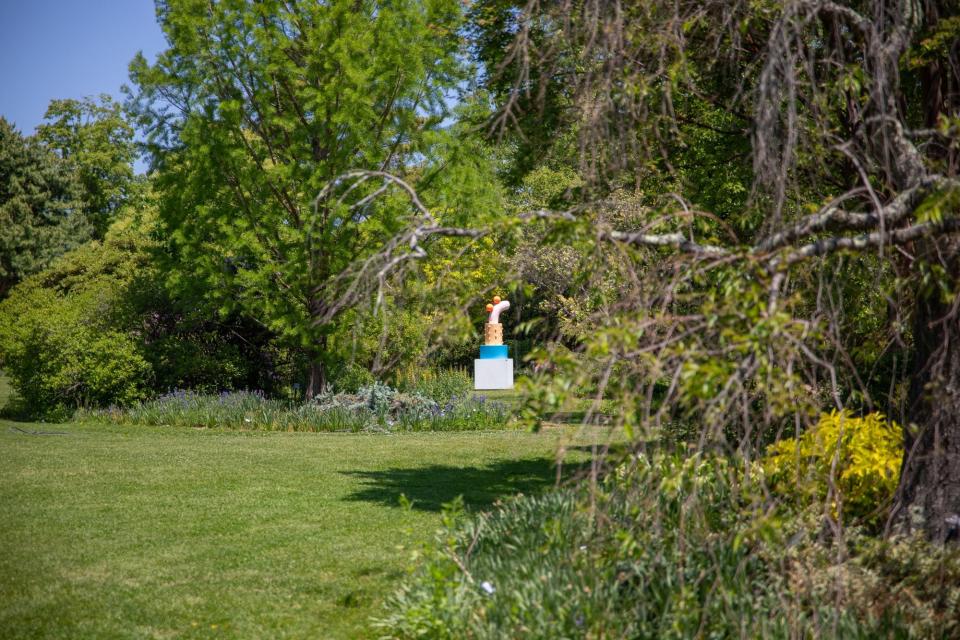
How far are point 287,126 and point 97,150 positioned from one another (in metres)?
35.2

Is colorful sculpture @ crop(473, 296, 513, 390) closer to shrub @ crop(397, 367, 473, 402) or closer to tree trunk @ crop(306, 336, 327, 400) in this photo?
shrub @ crop(397, 367, 473, 402)

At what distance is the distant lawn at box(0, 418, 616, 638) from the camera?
17.1 feet

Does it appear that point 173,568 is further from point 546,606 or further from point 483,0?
point 483,0

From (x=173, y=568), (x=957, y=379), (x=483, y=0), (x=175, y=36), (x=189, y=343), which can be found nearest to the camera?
(x=957, y=379)

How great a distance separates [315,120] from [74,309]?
605 centimetres

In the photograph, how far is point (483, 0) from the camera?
28.6 ft

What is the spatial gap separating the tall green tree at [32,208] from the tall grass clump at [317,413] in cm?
2704

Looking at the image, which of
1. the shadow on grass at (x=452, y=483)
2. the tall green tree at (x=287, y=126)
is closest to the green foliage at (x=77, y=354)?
the tall green tree at (x=287, y=126)

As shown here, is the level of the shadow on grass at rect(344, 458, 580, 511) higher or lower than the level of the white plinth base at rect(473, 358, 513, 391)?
lower

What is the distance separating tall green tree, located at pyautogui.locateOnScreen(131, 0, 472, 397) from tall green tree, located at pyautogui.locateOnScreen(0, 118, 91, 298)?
90.4 feet

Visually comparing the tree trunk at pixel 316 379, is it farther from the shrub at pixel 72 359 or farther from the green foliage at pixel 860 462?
the green foliage at pixel 860 462

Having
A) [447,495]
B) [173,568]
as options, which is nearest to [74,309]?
[447,495]

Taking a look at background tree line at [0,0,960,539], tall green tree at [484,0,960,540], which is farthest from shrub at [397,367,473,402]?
tall green tree at [484,0,960,540]

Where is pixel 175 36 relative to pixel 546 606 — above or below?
above
